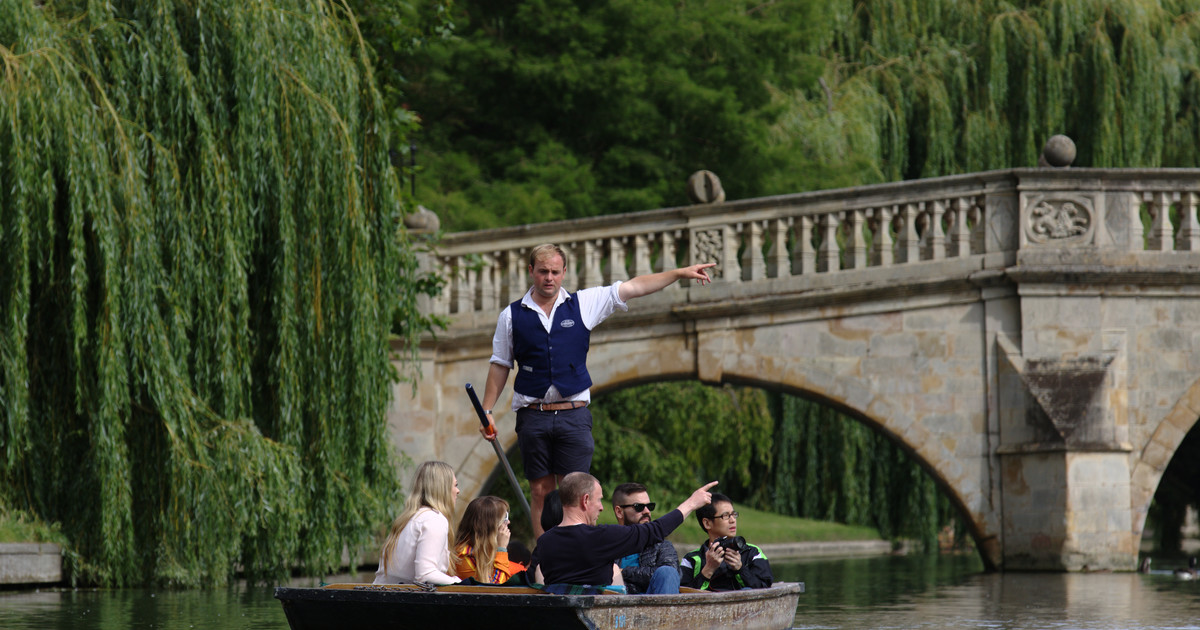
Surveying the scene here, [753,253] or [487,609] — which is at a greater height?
[753,253]

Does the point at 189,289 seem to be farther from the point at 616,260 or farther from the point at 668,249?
the point at 668,249

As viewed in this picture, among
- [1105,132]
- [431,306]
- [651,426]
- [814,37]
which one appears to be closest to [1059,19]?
[1105,132]

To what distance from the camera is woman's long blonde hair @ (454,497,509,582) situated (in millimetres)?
5258

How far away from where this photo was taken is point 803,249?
454 inches

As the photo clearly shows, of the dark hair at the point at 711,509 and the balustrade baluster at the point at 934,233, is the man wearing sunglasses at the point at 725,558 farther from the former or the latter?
the balustrade baluster at the point at 934,233

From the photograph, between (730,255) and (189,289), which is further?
(730,255)

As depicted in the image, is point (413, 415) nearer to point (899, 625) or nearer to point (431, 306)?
point (431, 306)

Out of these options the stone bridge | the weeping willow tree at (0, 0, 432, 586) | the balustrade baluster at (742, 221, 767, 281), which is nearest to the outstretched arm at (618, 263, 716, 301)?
the weeping willow tree at (0, 0, 432, 586)

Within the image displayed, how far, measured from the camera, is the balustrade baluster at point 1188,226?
11.2m

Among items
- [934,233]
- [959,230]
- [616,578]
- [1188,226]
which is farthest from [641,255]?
[616,578]

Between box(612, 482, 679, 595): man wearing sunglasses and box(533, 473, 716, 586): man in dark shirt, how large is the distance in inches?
11.1

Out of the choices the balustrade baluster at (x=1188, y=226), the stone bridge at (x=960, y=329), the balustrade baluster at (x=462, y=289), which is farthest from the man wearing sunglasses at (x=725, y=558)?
the balustrade baluster at (x=1188, y=226)

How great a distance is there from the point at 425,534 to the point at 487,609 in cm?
66

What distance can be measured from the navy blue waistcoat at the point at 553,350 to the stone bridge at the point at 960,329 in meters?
5.62
